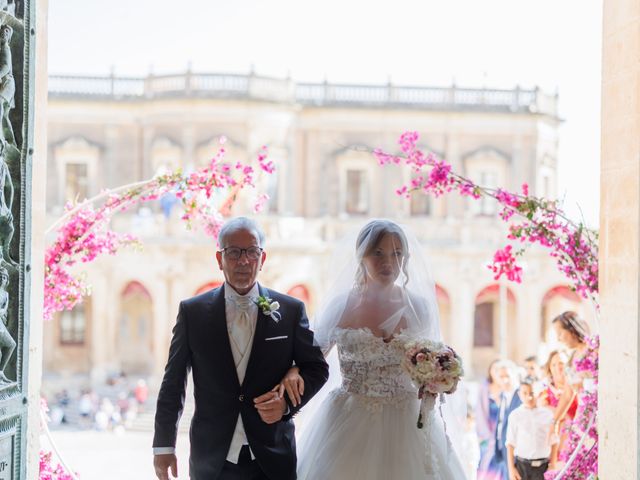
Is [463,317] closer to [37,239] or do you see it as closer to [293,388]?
[293,388]

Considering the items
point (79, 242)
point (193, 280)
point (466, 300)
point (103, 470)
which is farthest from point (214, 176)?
point (466, 300)

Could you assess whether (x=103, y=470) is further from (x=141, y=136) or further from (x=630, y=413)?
(x=141, y=136)

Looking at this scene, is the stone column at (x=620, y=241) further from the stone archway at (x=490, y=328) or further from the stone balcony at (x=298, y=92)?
the stone archway at (x=490, y=328)

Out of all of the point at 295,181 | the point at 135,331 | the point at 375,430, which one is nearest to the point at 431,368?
the point at 375,430

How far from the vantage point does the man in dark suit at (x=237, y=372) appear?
3943 mm

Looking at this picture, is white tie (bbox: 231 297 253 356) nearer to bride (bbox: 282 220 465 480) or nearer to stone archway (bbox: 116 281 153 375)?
bride (bbox: 282 220 465 480)

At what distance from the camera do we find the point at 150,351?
2592 centimetres

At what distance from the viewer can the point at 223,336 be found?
4.01 m

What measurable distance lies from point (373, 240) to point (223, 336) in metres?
0.96

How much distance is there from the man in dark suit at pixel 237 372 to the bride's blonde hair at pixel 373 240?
1.99ft

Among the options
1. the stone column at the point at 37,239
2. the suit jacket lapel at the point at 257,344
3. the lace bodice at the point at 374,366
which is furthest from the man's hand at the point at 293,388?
the stone column at the point at 37,239

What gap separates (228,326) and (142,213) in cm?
2152

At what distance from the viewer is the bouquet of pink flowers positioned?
399cm

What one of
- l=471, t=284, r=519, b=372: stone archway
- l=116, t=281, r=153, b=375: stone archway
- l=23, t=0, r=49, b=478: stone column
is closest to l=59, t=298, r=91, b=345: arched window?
l=116, t=281, r=153, b=375: stone archway
